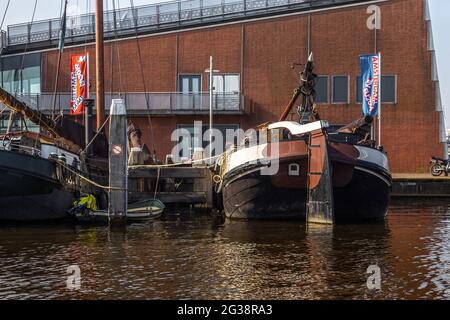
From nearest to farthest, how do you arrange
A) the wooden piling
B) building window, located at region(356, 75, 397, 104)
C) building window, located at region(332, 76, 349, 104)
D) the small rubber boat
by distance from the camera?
the wooden piling, the small rubber boat, building window, located at region(356, 75, 397, 104), building window, located at region(332, 76, 349, 104)

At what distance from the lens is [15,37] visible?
4094 cm

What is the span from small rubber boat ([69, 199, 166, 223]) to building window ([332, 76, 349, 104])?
62.4 feet

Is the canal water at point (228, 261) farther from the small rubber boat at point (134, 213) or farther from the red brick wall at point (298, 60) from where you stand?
the red brick wall at point (298, 60)

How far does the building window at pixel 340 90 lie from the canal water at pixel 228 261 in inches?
774

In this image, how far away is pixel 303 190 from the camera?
20.1 meters

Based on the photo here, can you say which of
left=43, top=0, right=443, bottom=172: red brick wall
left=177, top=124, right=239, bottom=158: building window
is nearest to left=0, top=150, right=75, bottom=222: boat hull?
left=177, top=124, right=239, bottom=158: building window

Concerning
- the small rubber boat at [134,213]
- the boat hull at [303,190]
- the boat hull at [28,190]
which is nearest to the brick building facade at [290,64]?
the small rubber boat at [134,213]

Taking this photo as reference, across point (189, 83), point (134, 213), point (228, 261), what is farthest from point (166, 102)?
point (228, 261)

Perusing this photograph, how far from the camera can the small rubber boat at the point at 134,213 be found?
19.9 m

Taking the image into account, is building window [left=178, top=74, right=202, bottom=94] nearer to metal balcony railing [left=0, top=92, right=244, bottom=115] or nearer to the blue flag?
metal balcony railing [left=0, top=92, right=244, bottom=115]

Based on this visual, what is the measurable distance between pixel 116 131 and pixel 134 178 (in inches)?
254

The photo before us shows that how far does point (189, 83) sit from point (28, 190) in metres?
21.0

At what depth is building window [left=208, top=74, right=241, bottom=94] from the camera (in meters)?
39.1
